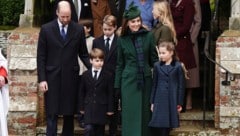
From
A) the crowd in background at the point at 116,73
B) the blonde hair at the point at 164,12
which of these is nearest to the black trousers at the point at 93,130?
the crowd in background at the point at 116,73

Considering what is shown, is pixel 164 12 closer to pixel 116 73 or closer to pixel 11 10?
pixel 116 73

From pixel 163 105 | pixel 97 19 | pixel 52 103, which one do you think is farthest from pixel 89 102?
pixel 97 19

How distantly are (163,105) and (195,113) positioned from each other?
2.00m

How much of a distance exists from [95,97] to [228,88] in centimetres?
206

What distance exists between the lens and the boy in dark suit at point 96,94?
9242mm

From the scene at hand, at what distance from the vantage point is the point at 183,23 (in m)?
10.3

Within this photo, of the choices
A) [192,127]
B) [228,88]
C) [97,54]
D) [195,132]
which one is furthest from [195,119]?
[97,54]

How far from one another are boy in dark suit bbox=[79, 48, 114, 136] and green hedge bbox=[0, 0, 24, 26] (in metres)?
6.06

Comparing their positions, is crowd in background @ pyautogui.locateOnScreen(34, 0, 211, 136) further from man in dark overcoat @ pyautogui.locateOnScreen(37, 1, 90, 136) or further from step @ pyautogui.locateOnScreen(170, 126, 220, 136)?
step @ pyautogui.locateOnScreen(170, 126, 220, 136)

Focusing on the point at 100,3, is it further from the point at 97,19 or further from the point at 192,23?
the point at 192,23

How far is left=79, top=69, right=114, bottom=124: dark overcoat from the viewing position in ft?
30.3

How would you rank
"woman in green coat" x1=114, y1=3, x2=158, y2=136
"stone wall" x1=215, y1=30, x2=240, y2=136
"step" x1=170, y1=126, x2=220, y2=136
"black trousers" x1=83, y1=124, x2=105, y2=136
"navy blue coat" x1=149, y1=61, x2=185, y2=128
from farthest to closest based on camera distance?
"step" x1=170, y1=126, x2=220, y2=136 < "stone wall" x1=215, y1=30, x2=240, y2=136 < "black trousers" x1=83, y1=124, x2=105, y2=136 < "woman in green coat" x1=114, y1=3, x2=158, y2=136 < "navy blue coat" x1=149, y1=61, x2=185, y2=128

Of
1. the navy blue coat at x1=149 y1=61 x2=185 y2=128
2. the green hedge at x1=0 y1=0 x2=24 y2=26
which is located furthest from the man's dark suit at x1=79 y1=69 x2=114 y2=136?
the green hedge at x1=0 y1=0 x2=24 y2=26

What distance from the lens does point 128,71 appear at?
894 cm
